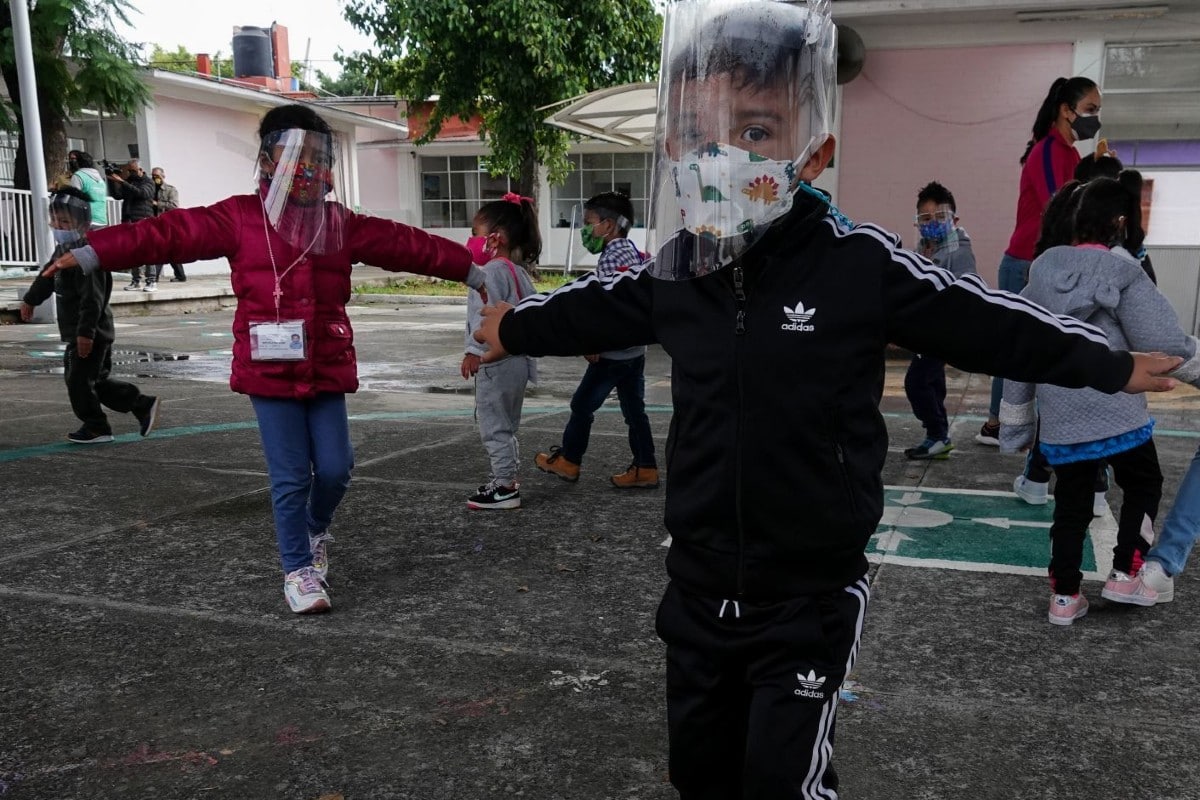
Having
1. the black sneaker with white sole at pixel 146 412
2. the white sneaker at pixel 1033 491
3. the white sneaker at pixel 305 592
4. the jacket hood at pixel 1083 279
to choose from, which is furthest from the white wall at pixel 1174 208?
the white sneaker at pixel 305 592

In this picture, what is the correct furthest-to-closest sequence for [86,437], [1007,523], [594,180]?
[594,180]
[86,437]
[1007,523]

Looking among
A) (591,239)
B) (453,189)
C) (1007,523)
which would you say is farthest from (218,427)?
(453,189)

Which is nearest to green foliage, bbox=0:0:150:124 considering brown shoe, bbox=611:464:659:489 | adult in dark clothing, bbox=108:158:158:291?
adult in dark clothing, bbox=108:158:158:291

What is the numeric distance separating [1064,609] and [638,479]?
244 centimetres

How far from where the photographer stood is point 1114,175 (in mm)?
5301

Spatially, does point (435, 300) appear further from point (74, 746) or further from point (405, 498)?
point (74, 746)

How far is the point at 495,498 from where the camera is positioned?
519cm

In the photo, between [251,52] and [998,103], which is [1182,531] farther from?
[251,52]

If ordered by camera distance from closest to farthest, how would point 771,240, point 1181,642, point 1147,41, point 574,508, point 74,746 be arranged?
point 771,240
point 74,746
point 1181,642
point 574,508
point 1147,41

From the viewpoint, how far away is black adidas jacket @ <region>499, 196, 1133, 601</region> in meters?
1.96

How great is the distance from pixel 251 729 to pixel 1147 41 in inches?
448

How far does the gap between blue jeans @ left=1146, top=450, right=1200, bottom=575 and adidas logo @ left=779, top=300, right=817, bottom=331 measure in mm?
2594

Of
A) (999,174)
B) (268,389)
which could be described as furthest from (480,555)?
(999,174)

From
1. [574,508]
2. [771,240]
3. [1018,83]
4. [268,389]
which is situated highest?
[1018,83]
